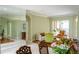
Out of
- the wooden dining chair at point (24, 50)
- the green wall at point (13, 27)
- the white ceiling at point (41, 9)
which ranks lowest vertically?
the wooden dining chair at point (24, 50)

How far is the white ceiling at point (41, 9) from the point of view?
6.37 feet

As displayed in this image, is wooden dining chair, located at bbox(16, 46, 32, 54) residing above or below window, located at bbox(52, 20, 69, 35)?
below

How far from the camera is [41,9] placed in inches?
78.4

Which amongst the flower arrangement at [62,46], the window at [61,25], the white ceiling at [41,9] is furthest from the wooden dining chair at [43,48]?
the white ceiling at [41,9]

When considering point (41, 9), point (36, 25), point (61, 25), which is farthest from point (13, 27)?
point (61, 25)

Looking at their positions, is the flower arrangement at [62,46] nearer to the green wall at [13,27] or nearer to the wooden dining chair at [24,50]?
the wooden dining chair at [24,50]

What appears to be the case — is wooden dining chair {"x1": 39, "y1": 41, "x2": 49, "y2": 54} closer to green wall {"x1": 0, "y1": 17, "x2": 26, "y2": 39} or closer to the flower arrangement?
the flower arrangement

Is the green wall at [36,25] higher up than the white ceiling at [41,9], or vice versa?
the white ceiling at [41,9]

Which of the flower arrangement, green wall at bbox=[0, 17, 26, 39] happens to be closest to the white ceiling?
green wall at bbox=[0, 17, 26, 39]

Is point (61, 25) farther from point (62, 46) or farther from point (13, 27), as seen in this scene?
point (13, 27)

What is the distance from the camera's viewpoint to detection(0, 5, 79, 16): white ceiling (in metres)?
1.94

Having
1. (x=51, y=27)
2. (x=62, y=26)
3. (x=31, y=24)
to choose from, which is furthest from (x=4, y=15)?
(x=62, y=26)

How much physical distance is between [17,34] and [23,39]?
0.11m

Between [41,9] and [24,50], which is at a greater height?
[41,9]
